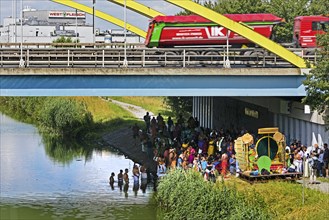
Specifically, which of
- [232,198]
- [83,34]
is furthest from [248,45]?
[83,34]

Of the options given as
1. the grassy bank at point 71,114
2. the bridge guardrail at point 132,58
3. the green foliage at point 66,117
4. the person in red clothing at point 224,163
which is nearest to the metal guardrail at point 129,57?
the bridge guardrail at point 132,58

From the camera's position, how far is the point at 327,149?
101 ft

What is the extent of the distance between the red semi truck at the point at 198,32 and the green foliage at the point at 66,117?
16028 millimetres

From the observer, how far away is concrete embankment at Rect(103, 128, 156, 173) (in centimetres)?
4202

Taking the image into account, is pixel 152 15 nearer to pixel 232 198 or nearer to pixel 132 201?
pixel 132 201

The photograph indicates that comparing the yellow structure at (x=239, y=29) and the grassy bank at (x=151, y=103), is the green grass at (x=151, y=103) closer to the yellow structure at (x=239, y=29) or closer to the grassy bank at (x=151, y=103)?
the grassy bank at (x=151, y=103)

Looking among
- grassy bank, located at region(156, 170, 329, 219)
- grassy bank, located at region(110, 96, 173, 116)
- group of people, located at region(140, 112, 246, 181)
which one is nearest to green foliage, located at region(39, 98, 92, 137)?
group of people, located at region(140, 112, 246, 181)

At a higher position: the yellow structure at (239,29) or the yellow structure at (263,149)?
the yellow structure at (239,29)

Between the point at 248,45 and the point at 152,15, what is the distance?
6932 mm

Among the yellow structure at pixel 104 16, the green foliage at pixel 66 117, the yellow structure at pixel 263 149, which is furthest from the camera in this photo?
the green foliage at pixel 66 117

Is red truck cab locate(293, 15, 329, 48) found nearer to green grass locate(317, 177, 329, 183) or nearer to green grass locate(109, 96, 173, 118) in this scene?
green grass locate(317, 177, 329, 183)

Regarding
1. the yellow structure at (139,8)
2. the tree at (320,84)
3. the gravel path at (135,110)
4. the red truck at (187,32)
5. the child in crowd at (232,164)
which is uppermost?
the yellow structure at (139,8)

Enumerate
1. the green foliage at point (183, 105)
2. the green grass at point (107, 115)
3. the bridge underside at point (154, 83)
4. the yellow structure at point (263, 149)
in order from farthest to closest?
1. the green foliage at point (183, 105)
2. the green grass at point (107, 115)
3. the bridge underside at point (154, 83)
4. the yellow structure at point (263, 149)

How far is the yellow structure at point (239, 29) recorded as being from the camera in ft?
102
